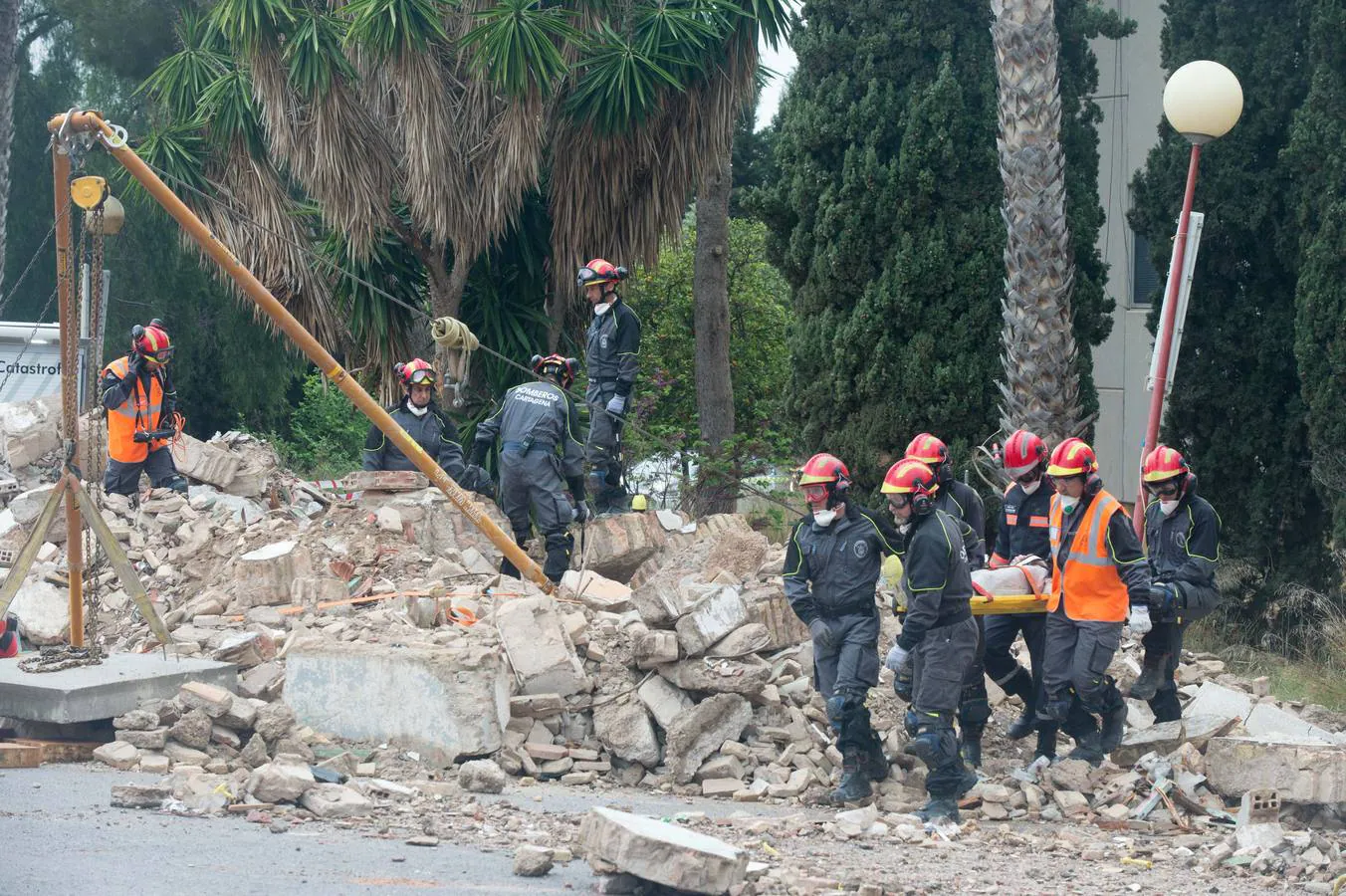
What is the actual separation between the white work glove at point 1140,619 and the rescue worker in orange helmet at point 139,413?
305 inches

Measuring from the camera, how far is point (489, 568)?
34.1 ft

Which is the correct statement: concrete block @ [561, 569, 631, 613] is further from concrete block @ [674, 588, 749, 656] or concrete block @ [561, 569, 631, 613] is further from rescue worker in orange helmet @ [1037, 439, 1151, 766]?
rescue worker in orange helmet @ [1037, 439, 1151, 766]

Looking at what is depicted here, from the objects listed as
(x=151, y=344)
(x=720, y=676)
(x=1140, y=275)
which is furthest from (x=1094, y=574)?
(x=1140, y=275)

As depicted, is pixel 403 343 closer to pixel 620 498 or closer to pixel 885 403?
pixel 620 498

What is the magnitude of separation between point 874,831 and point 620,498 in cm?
464

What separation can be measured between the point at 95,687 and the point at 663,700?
284cm

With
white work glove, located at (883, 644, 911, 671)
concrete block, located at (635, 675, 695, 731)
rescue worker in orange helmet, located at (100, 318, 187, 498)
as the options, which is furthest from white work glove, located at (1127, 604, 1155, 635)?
rescue worker in orange helmet, located at (100, 318, 187, 498)

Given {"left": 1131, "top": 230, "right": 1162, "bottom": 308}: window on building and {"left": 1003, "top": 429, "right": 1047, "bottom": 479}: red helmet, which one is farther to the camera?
{"left": 1131, "top": 230, "right": 1162, "bottom": 308}: window on building

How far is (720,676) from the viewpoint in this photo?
8023 millimetres

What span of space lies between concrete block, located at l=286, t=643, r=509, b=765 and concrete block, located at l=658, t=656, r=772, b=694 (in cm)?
90

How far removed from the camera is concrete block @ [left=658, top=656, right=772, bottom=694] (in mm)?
8008

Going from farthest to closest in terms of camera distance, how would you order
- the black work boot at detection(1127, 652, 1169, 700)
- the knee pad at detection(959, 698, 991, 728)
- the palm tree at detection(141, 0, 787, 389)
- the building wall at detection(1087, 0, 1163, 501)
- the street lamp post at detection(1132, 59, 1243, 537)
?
the building wall at detection(1087, 0, 1163, 501) < the palm tree at detection(141, 0, 787, 389) < the street lamp post at detection(1132, 59, 1243, 537) < the black work boot at detection(1127, 652, 1169, 700) < the knee pad at detection(959, 698, 991, 728)

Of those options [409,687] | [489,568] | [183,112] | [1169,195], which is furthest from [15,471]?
[1169,195]

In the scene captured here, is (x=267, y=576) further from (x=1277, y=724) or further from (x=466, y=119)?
(x=1277, y=724)
